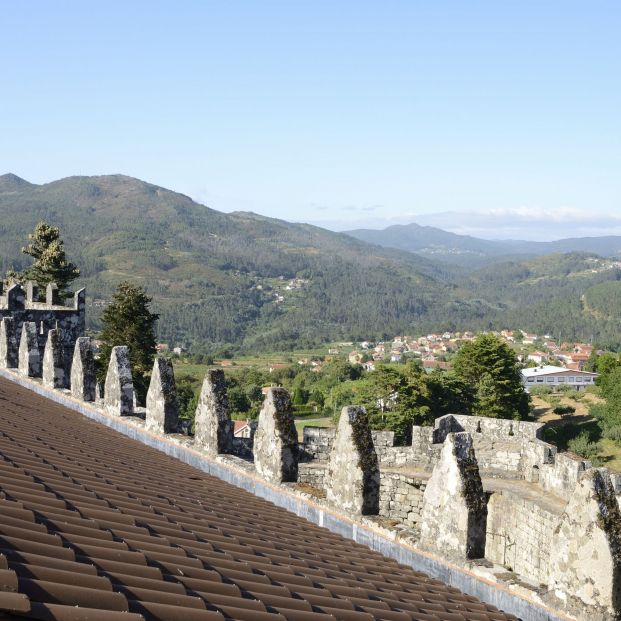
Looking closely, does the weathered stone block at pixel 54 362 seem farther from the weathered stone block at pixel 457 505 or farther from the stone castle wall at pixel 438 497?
the weathered stone block at pixel 457 505

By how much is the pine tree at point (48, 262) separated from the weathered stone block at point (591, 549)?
112 feet

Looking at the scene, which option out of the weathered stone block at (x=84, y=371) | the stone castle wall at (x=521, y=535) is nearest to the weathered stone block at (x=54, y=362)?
the weathered stone block at (x=84, y=371)

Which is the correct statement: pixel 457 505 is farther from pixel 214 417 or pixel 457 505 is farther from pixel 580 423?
pixel 580 423

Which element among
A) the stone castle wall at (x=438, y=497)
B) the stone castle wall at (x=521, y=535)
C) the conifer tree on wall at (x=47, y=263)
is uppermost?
the conifer tree on wall at (x=47, y=263)

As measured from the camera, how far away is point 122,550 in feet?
12.6

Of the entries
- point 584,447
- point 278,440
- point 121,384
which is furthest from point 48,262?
point 278,440

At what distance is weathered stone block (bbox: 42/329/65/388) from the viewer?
45.9 ft

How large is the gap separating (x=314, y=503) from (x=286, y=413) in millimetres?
1106

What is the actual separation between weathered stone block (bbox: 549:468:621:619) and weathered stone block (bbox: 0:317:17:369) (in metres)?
14.2

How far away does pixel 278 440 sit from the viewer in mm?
8258

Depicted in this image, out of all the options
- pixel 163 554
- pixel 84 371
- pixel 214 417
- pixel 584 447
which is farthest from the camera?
pixel 584 447

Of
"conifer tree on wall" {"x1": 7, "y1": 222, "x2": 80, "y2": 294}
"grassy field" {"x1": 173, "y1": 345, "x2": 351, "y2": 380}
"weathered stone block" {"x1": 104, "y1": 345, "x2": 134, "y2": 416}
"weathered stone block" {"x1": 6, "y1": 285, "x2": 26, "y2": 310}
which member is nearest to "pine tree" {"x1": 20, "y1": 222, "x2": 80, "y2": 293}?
"conifer tree on wall" {"x1": 7, "y1": 222, "x2": 80, "y2": 294}

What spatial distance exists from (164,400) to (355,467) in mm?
3884

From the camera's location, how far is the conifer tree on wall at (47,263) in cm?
3766
